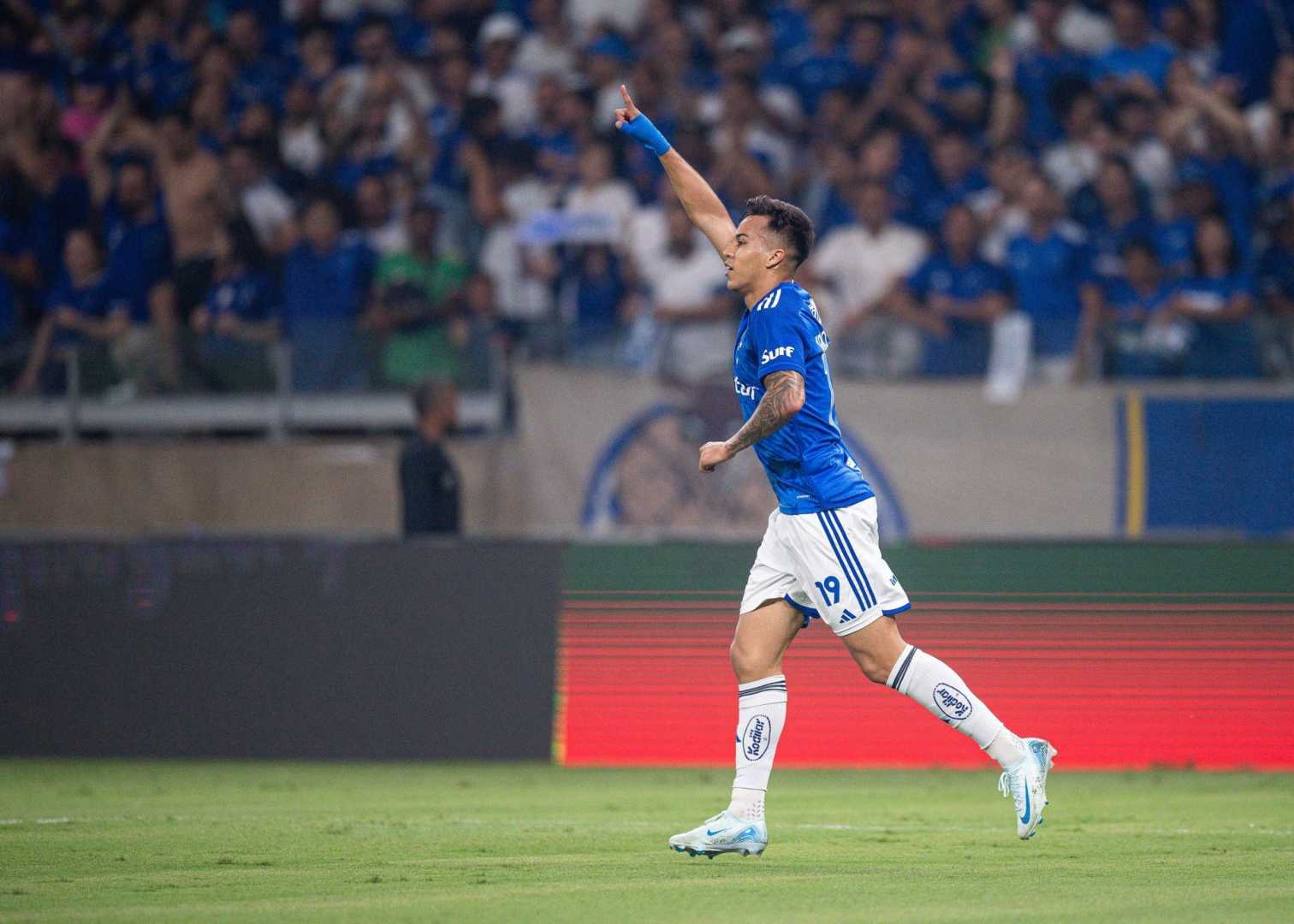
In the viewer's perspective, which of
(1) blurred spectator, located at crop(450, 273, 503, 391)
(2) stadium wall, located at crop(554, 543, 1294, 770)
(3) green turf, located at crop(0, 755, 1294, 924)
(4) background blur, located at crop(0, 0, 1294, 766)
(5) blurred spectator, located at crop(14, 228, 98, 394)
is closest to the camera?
(3) green turf, located at crop(0, 755, 1294, 924)

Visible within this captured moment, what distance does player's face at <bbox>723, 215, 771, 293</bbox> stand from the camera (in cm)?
737

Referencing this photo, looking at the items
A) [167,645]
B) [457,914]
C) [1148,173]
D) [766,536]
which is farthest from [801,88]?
[457,914]

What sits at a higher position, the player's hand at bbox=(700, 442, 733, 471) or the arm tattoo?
the arm tattoo

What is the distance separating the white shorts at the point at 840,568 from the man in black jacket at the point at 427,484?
5.32 meters

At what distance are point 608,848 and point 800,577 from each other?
1.39 metres

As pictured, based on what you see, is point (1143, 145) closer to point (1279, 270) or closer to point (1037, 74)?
point (1037, 74)

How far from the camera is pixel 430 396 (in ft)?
41.1

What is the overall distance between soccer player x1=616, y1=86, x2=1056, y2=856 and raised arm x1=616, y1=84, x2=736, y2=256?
1.34 ft

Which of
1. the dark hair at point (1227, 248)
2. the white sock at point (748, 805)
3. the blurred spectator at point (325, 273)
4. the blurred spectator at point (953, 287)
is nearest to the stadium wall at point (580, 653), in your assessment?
the blurred spectator at point (953, 287)

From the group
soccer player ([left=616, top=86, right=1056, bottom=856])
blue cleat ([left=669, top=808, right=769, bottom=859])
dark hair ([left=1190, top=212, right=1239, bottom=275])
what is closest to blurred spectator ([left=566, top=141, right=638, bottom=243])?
dark hair ([left=1190, top=212, right=1239, bottom=275])

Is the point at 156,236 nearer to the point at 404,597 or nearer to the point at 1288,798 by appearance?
the point at 404,597

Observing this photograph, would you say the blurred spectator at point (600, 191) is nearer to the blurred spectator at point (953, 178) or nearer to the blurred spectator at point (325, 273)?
the blurred spectator at point (325, 273)

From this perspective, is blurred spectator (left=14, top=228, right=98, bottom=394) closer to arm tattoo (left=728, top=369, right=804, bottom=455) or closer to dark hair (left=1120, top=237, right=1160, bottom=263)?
dark hair (left=1120, top=237, right=1160, bottom=263)

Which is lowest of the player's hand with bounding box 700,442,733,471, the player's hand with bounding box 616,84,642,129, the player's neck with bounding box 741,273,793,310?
the player's hand with bounding box 700,442,733,471
